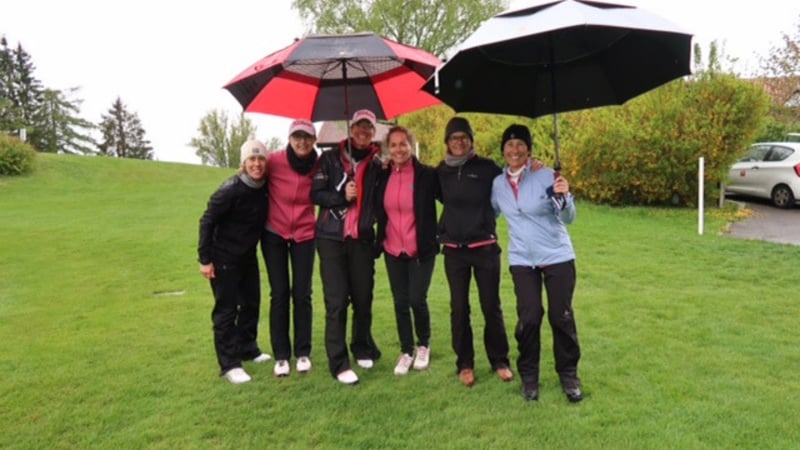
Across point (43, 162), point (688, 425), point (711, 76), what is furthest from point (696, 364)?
point (43, 162)

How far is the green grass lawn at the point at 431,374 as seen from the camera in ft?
11.2

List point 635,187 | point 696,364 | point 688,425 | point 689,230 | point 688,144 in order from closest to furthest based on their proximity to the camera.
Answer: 1. point 688,425
2. point 696,364
3. point 689,230
4. point 688,144
5. point 635,187

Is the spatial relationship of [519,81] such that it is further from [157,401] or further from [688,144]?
[688,144]

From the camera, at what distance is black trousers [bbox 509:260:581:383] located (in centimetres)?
371

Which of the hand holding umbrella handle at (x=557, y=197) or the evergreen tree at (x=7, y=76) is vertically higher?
the evergreen tree at (x=7, y=76)

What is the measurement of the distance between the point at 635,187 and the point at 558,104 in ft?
32.2

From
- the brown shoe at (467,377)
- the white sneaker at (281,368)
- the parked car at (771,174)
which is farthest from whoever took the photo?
the parked car at (771,174)

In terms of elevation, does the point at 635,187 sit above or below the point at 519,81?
below

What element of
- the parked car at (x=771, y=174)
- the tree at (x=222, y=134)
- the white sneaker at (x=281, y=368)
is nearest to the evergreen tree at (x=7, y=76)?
the tree at (x=222, y=134)

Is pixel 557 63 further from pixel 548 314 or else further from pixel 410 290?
pixel 410 290

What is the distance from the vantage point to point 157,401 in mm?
3926

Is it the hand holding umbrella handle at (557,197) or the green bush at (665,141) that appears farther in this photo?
the green bush at (665,141)

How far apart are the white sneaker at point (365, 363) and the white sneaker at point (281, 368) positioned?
56 cm

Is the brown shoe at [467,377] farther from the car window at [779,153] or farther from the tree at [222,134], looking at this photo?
the tree at [222,134]
